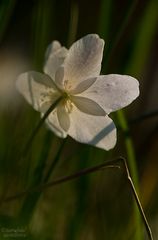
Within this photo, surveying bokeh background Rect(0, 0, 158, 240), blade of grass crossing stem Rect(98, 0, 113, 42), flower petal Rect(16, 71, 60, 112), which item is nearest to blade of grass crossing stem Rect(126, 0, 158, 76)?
bokeh background Rect(0, 0, 158, 240)

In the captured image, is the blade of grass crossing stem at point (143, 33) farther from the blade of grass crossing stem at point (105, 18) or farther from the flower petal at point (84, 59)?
the flower petal at point (84, 59)

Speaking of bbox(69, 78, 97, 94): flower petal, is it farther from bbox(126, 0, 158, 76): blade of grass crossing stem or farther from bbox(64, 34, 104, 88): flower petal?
bbox(126, 0, 158, 76): blade of grass crossing stem

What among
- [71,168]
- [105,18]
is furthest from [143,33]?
[71,168]

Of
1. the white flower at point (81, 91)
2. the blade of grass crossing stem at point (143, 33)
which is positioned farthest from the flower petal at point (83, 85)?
the blade of grass crossing stem at point (143, 33)

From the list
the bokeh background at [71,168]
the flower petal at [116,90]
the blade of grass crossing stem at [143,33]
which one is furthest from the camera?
the blade of grass crossing stem at [143,33]

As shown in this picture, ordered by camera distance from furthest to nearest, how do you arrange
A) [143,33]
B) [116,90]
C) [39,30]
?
1. [143,33]
2. [39,30]
3. [116,90]

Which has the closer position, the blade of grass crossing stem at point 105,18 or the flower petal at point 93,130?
the flower petal at point 93,130

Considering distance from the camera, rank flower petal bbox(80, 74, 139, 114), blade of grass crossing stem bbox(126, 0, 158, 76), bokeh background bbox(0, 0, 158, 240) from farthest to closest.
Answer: blade of grass crossing stem bbox(126, 0, 158, 76), bokeh background bbox(0, 0, 158, 240), flower petal bbox(80, 74, 139, 114)

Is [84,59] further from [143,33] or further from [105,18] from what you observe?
[143,33]
